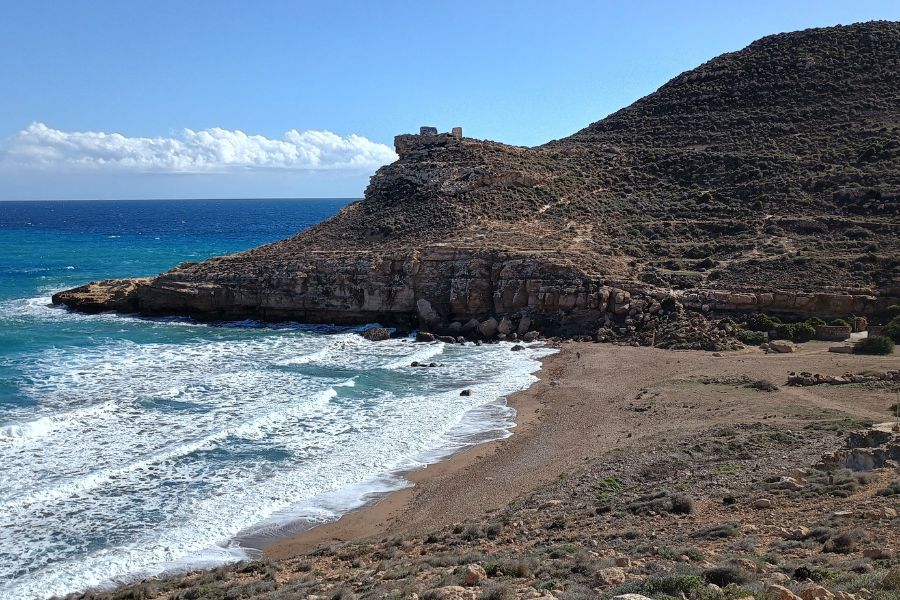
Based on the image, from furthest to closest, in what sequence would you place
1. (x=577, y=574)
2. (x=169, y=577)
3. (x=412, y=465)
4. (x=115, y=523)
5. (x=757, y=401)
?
1. (x=757, y=401)
2. (x=412, y=465)
3. (x=115, y=523)
4. (x=169, y=577)
5. (x=577, y=574)

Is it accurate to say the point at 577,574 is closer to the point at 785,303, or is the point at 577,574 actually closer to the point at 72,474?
the point at 72,474

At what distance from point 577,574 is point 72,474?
608 inches

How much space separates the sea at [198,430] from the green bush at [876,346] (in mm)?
13148

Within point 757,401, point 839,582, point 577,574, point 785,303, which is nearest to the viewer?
point 839,582

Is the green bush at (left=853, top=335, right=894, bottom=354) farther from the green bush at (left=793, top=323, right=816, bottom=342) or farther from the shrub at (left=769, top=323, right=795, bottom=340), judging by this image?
the shrub at (left=769, top=323, right=795, bottom=340)

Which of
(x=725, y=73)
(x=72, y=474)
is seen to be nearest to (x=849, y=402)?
(x=72, y=474)

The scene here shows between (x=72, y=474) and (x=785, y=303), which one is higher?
(x=785, y=303)

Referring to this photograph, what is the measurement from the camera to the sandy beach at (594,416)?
1883cm

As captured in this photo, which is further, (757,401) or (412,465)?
(757,401)

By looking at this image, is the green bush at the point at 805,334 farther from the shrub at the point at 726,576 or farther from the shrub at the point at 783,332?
A: the shrub at the point at 726,576

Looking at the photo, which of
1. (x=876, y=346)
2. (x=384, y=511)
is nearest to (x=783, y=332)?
(x=876, y=346)

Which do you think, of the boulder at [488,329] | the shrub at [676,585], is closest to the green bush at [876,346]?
the boulder at [488,329]

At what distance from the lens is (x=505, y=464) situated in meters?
21.9

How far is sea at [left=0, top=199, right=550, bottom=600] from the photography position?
1744 cm
